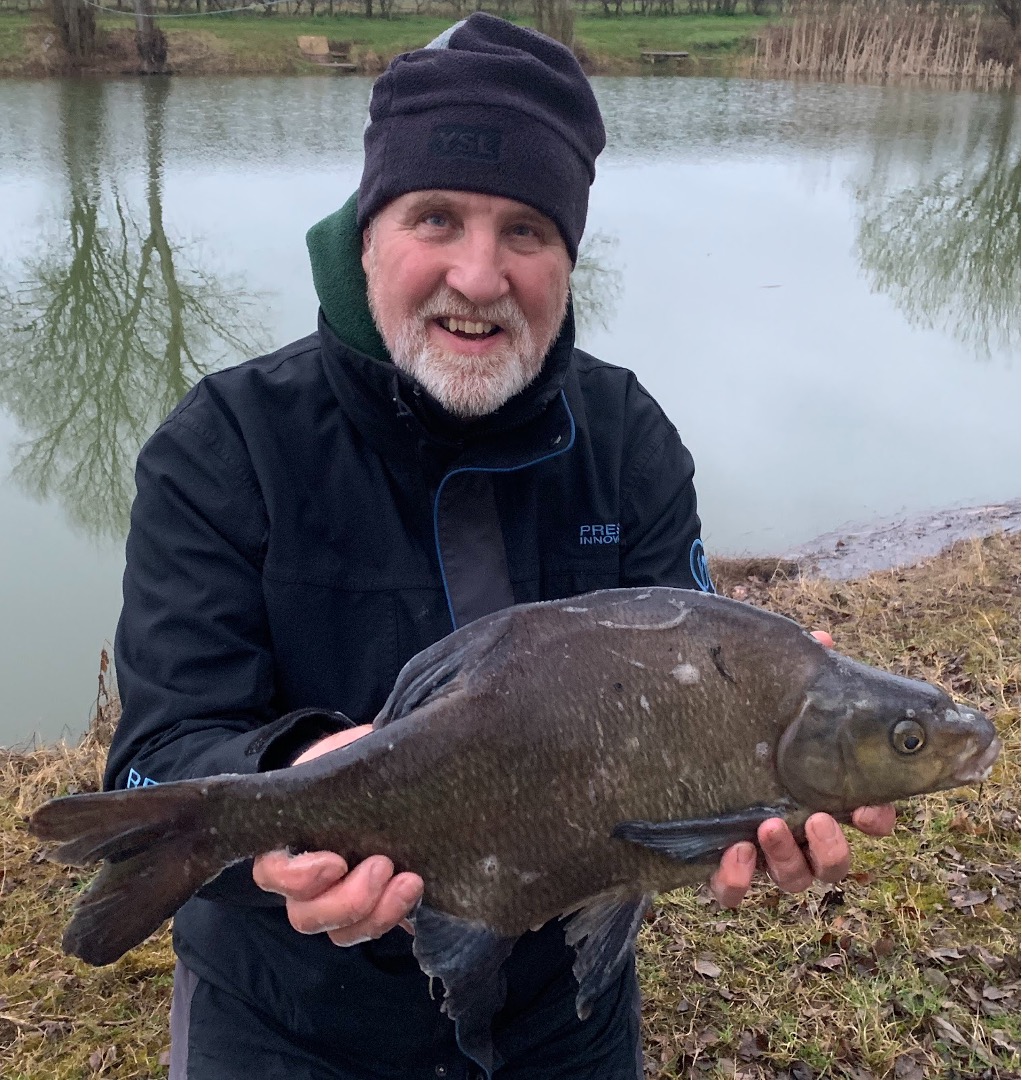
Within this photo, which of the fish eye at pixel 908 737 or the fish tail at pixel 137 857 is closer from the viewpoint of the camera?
the fish tail at pixel 137 857

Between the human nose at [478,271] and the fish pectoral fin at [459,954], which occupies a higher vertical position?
the human nose at [478,271]

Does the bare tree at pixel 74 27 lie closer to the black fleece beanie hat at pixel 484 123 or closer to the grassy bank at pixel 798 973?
the grassy bank at pixel 798 973

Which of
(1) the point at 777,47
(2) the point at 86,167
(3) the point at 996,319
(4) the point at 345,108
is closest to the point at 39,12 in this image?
(4) the point at 345,108

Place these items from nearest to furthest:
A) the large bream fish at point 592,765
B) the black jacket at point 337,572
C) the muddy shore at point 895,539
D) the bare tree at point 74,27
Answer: the large bream fish at point 592,765, the black jacket at point 337,572, the muddy shore at point 895,539, the bare tree at point 74,27

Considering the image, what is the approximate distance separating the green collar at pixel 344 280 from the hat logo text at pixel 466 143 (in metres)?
0.26

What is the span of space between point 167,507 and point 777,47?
24734 mm

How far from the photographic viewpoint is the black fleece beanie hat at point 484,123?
204 cm

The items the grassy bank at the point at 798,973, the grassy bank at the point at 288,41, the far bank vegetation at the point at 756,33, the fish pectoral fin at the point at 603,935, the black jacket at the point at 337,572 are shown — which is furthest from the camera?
the far bank vegetation at the point at 756,33

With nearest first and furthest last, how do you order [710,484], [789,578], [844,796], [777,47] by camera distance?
[844,796] → [789,578] → [710,484] → [777,47]

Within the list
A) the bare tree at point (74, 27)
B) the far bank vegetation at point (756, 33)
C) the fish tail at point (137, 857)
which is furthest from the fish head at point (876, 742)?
the bare tree at point (74, 27)

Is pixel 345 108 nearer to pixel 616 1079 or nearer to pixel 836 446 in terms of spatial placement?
pixel 836 446

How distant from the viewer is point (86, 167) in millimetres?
12023

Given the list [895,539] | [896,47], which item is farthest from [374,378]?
[896,47]

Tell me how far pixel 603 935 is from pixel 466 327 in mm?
1168
